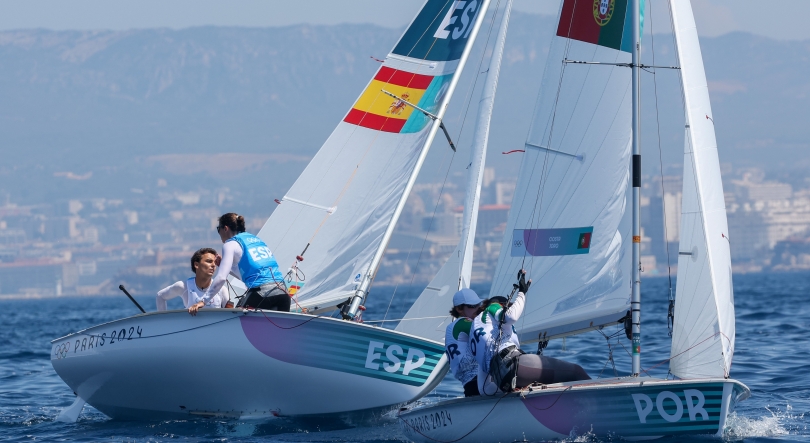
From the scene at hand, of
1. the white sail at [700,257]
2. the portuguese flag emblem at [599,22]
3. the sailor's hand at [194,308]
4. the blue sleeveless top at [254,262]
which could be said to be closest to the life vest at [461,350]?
the white sail at [700,257]

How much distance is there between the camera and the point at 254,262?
10.7 meters

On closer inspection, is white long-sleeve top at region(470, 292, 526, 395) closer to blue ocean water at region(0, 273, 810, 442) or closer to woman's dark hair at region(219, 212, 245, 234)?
blue ocean water at region(0, 273, 810, 442)

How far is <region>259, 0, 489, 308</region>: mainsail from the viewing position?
1297cm

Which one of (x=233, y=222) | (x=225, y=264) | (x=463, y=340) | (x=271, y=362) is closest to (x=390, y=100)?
(x=233, y=222)

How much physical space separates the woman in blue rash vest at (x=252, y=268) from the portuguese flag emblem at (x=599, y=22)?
3.66 metres

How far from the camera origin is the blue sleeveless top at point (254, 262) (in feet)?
35.0

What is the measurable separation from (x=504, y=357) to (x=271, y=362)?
259 cm

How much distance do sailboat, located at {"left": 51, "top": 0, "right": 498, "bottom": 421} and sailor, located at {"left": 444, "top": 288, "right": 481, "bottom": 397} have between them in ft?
3.89

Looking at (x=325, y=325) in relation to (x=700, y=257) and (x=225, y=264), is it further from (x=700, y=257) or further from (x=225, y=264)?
(x=700, y=257)

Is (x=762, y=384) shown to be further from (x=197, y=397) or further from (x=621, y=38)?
(x=197, y=397)

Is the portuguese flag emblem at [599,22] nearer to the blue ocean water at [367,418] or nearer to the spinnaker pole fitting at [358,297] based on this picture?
the blue ocean water at [367,418]

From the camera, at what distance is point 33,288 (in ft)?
584

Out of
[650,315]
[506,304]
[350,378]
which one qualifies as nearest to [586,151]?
[506,304]

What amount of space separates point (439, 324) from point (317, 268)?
1.66 metres
